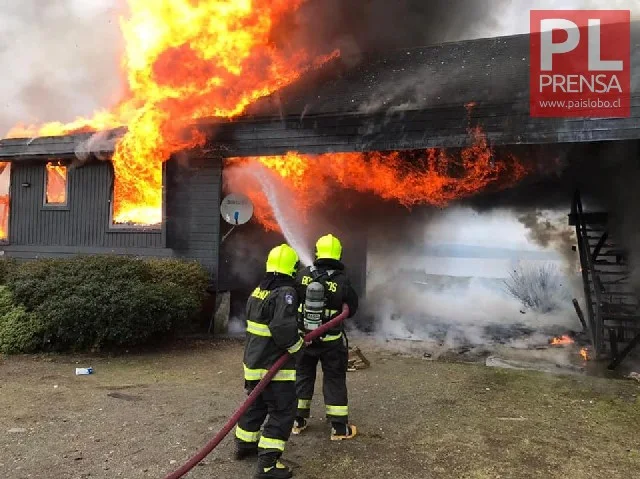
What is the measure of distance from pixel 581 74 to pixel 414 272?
5774 millimetres

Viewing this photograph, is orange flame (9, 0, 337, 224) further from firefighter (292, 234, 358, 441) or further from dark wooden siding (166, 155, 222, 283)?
firefighter (292, 234, 358, 441)

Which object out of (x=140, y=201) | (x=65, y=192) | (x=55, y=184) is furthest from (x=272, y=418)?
(x=55, y=184)

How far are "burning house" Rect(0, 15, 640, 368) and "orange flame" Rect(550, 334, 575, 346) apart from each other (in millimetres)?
471

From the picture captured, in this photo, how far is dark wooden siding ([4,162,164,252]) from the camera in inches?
420

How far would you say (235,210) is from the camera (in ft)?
32.0

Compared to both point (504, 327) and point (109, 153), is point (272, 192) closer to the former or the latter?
point (109, 153)

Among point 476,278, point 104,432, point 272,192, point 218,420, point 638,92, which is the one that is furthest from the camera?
point 476,278

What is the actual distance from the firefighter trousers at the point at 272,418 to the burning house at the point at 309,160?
5.52 metres

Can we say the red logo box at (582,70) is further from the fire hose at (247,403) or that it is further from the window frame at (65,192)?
the window frame at (65,192)

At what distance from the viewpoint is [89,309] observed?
7.32m

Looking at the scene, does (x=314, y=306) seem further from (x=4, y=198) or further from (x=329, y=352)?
(x=4, y=198)

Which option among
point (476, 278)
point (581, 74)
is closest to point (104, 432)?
point (581, 74)

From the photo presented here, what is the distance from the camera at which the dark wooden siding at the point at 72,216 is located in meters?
10.7

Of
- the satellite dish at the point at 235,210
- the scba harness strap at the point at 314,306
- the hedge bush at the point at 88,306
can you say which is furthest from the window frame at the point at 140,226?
the scba harness strap at the point at 314,306
